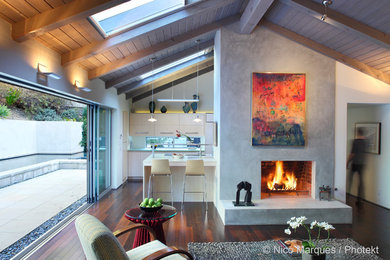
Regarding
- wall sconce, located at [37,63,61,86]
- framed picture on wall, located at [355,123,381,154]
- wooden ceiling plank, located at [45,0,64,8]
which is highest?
wooden ceiling plank, located at [45,0,64,8]

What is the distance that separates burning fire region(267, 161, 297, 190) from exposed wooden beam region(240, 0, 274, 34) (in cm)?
265

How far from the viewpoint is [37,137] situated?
10.0 meters

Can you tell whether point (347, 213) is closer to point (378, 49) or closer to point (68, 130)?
point (378, 49)

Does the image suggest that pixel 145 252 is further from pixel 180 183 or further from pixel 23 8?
pixel 180 183

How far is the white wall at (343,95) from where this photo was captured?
4.99 meters

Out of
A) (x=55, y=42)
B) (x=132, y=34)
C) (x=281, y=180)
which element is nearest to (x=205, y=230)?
(x=281, y=180)

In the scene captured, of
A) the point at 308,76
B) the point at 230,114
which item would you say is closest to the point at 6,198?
the point at 230,114

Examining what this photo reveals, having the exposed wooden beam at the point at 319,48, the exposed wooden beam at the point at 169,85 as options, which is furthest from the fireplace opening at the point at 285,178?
the exposed wooden beam at the point at 169,85

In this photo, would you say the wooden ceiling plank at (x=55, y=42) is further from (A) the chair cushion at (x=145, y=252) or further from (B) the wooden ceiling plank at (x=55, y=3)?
(A) the chair cushion at (x=145, y=252)

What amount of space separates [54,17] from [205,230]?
3.44m

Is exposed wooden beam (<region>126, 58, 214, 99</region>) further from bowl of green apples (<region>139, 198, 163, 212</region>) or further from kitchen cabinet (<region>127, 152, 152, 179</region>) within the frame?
bowl of green apples (<region>139, 198, 163, 212</region>)

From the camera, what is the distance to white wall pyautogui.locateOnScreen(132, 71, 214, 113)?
908 cm

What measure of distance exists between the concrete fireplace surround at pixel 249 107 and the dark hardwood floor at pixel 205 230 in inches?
24.8

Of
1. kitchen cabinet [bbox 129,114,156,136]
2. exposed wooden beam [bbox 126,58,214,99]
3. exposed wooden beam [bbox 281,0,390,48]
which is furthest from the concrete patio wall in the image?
exposed wooden beam [bbox 281,0,390,48]
